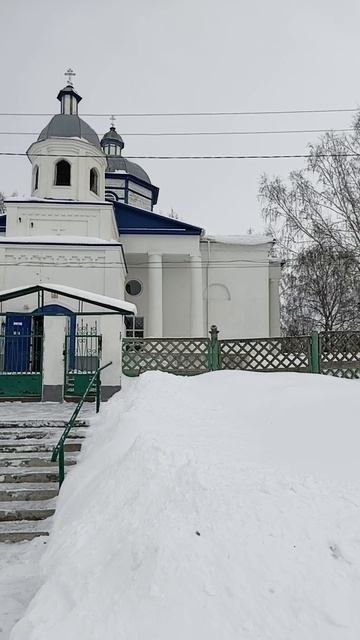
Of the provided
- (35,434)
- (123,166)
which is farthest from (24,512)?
(123,166)

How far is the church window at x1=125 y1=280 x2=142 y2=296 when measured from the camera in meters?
22.3

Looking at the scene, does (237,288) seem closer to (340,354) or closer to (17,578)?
(340,354)

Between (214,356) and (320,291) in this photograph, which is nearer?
(214,356)

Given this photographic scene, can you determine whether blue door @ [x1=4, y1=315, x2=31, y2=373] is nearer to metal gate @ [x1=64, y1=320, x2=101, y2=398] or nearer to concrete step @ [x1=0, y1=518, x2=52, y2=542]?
metal gate @ [x1=64, y1=320, x2=101, y2=398]

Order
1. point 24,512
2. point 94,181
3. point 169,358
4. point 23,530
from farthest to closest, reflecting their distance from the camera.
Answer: point 94,181
point 169,358
point 24,512
point 23,530

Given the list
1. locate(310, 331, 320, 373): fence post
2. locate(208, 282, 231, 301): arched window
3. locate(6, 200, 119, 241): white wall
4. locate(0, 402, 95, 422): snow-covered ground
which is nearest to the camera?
locate(0, 402, 95, 422): snow-covered ground

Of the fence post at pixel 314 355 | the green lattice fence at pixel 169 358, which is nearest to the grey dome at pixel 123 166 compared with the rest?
the green lattice fence at pixel 169 358

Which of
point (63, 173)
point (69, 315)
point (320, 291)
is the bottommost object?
point (69, 315)

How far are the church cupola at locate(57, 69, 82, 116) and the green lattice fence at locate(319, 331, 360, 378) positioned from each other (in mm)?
16615

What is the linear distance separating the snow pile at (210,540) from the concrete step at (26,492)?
0.81 feet

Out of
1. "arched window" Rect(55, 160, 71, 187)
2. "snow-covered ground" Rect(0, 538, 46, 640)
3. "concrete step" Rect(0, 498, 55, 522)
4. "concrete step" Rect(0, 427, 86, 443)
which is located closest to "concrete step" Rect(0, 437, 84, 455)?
"concrete step" Rect(0, 427, 86, 443)

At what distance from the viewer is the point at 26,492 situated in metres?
5.84

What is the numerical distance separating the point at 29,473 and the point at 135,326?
15.9 meters

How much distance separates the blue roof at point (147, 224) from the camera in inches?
840
